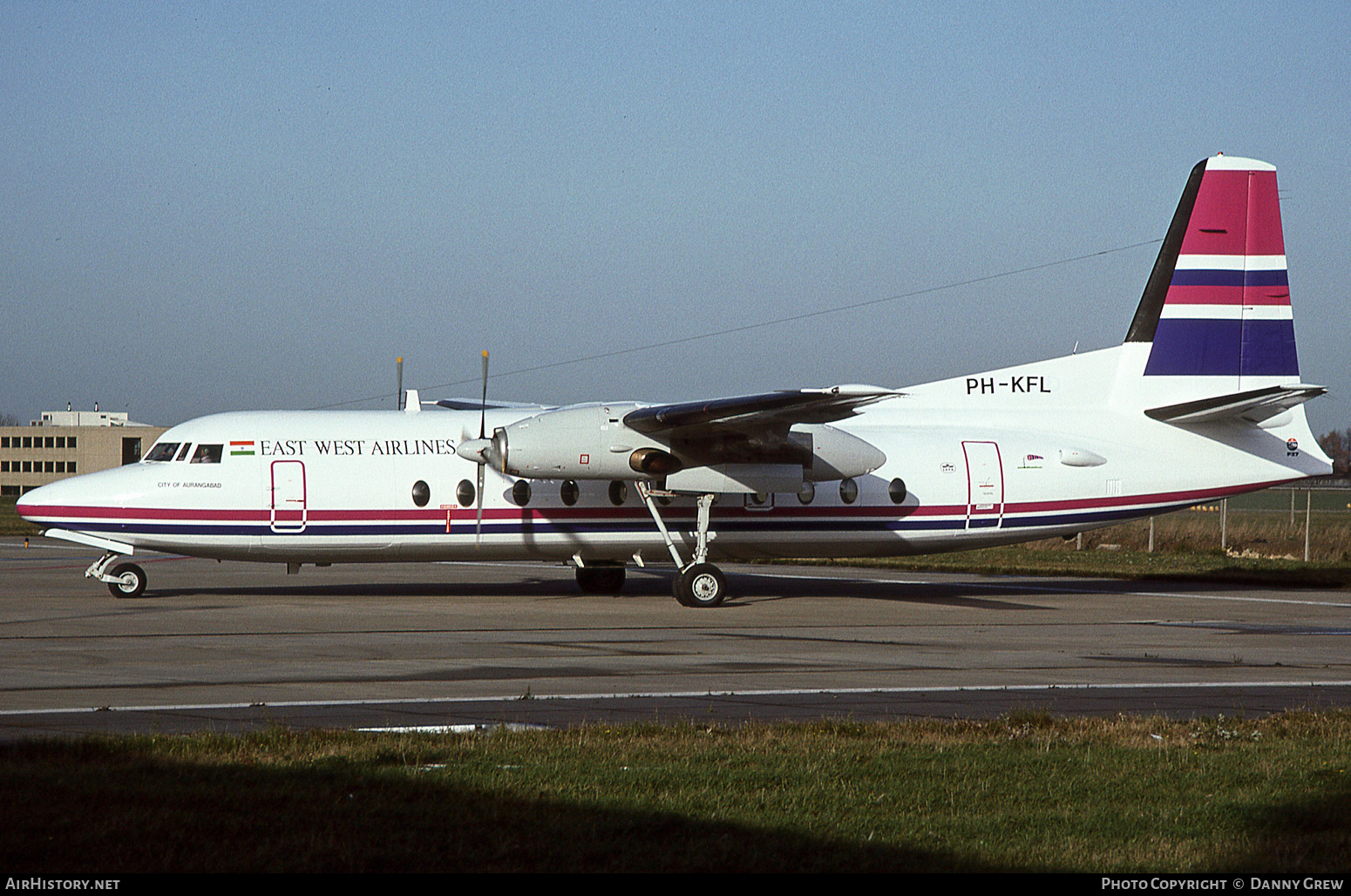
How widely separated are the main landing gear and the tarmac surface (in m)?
0.32

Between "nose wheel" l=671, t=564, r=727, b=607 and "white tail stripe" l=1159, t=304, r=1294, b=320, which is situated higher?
"white tail stripe" l=1159, t=304, r=1294, b=320

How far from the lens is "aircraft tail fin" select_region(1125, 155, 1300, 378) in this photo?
2303cm

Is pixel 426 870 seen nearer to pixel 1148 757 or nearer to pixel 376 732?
pixel 376 732

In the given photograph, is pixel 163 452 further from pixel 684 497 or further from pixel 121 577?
pixel 684 497

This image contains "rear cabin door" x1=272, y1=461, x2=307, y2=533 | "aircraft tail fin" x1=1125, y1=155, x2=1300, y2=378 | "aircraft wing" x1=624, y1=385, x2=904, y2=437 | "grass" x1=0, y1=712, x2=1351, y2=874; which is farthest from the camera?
"aircraft tail fin" x1=1125, y1=155, x2=1300, y2=378

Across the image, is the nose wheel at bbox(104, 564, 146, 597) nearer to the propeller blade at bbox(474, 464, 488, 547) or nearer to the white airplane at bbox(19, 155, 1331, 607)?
the white airplane at bbox(19, 155, 1331, 607)

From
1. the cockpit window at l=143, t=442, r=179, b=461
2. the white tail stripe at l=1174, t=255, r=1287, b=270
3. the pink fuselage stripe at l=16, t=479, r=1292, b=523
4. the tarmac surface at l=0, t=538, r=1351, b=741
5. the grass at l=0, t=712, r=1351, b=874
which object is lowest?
the tarmac surface at l=0, t=538, r=1351, b=741

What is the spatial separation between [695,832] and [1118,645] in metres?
10.6

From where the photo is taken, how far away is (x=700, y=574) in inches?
816

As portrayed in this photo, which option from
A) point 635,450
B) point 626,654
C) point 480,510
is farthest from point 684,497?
point 626,654

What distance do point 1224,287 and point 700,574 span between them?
10760 millimetres

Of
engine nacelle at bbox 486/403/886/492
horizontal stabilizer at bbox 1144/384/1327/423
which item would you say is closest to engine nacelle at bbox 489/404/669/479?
engine nacelle at bbox 486/403/886/492

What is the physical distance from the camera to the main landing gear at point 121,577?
69.1 feet

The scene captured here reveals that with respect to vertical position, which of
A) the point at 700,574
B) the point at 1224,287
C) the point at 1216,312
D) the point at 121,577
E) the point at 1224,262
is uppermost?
the point at 1224,262
